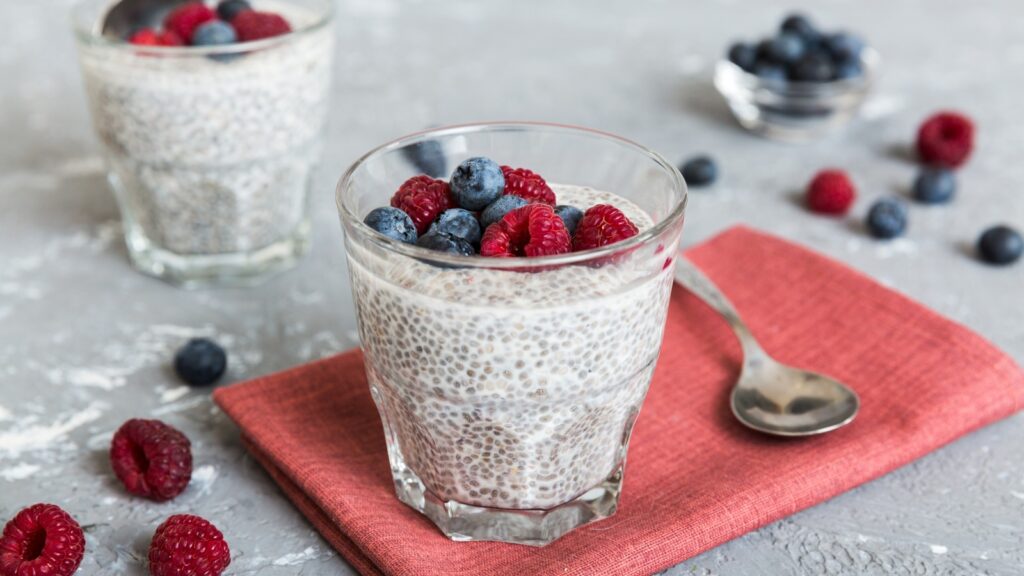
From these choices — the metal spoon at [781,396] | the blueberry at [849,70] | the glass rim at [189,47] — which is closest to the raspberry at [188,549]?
the metal spoon at [781,396]

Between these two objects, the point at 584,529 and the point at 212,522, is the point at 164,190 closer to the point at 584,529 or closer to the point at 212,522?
Answer: the point at 212,522

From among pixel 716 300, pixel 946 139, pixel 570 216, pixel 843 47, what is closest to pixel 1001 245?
pixel 946 139

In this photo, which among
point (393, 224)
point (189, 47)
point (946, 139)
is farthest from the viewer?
point (946, 139)

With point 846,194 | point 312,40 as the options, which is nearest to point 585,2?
point 846,194

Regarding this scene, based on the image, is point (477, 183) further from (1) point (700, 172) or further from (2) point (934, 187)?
(2) point (934, 187)

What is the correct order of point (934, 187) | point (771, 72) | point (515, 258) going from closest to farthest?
point (515, 258) < point (934, 187) < point (771, 72)
